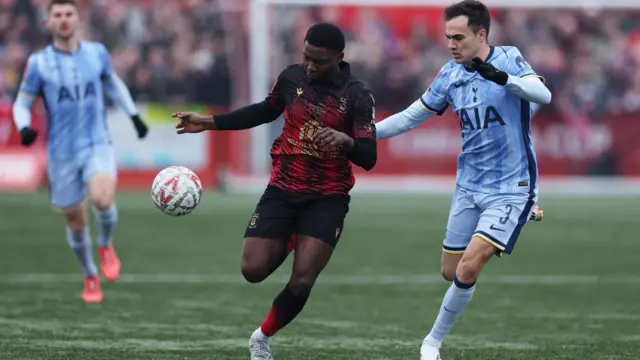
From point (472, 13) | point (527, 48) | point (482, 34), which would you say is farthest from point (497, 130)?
point (527, 48)

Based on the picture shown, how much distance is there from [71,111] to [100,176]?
0.67 meters

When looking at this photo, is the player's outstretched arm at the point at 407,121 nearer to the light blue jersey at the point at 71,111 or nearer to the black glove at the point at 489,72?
the black glove at the point at 489,72

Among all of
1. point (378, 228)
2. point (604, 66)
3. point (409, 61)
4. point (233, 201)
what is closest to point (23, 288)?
point (378, 228)

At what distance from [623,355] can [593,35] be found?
759 inches

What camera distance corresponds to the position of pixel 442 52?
25.9 metres

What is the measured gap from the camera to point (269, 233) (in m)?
7.75

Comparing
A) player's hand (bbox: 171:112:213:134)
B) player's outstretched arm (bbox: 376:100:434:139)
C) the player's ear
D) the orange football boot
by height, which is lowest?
the orange football boot

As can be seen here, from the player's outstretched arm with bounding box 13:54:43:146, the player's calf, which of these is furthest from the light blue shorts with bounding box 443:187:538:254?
the player's outstretched arm with bounding box 13:54:43:146

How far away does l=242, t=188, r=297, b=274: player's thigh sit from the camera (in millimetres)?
7656

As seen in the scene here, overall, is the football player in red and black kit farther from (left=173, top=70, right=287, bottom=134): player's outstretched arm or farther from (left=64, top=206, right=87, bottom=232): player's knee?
(left=64, top=206, right=87, bottom=232): player's knee

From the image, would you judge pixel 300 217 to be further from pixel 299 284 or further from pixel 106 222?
pixel 106 222

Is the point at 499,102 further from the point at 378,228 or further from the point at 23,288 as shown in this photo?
the point at 378,228

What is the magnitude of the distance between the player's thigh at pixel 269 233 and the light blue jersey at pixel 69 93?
3.74 meters

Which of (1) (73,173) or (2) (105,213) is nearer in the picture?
(1) (73,173)
